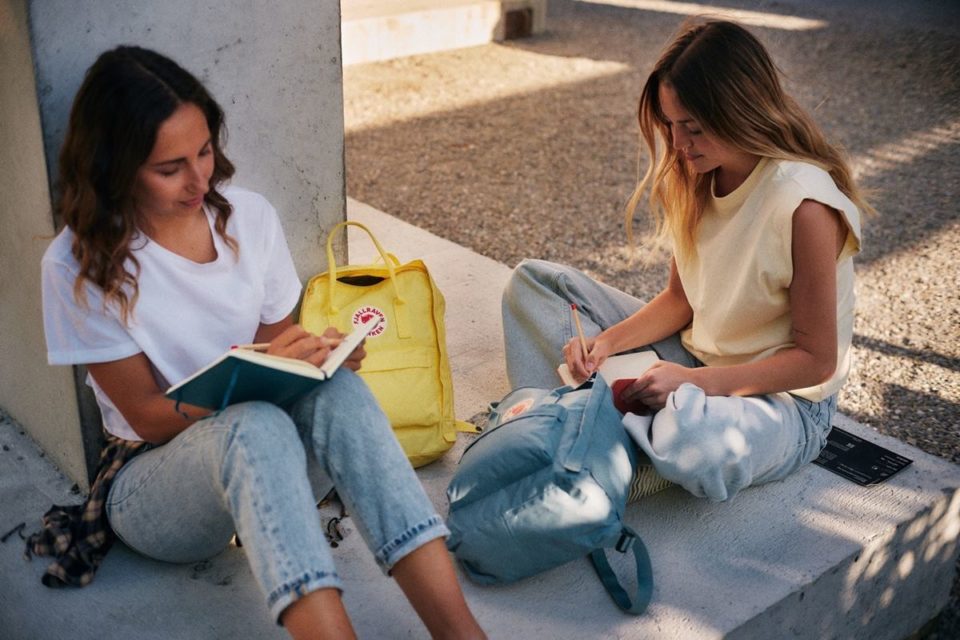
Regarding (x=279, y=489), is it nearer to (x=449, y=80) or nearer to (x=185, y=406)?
(x=185, y=406)

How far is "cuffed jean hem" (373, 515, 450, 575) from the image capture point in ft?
6.15

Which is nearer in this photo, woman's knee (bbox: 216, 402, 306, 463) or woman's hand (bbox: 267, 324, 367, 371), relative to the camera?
woman's knee (bbox: 216, 402, 306, 463)

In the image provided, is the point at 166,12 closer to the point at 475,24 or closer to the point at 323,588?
the point at 323,588

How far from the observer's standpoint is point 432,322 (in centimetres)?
279

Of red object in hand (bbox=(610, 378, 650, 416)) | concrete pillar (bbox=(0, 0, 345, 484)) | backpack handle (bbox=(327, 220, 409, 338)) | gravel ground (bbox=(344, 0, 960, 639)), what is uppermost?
Result: concrete pillar (bbox=(0, 0, 345, 484))

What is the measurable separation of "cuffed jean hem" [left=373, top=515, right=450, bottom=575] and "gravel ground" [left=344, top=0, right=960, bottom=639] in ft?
5.83

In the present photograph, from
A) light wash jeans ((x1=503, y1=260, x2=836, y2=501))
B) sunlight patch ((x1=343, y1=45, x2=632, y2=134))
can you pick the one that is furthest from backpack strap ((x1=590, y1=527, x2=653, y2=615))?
sunlight patch ((x1=343, y1=45, x2=632, y2=134))

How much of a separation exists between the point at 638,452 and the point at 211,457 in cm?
105

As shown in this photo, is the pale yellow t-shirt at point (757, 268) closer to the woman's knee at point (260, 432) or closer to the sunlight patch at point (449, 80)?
the woman's knee at point (260, 432)

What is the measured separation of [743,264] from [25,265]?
1.76 metres

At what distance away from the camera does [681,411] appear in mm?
2289

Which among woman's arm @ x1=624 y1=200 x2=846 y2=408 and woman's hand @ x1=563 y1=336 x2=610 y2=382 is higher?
woman's arm @ x1=624 y1=200 x2=846 y2=408

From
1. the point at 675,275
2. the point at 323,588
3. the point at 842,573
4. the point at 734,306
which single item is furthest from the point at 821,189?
the point at 323,588

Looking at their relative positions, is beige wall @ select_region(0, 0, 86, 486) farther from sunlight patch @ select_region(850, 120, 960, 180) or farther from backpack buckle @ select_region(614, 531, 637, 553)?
sunlight patch @ select_region(850, 120, 960, 180)
